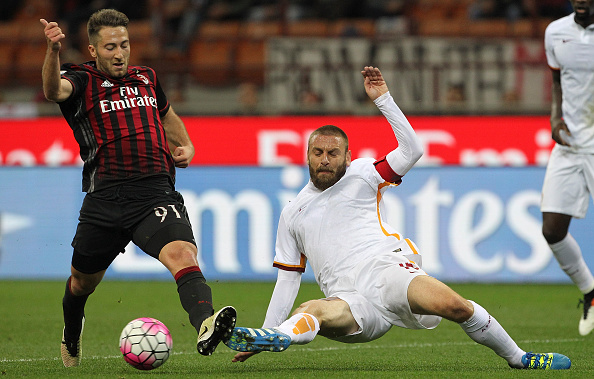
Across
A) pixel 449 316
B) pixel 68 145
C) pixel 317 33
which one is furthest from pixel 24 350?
pixel 317 33

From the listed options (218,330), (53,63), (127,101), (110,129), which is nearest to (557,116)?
(127,101)

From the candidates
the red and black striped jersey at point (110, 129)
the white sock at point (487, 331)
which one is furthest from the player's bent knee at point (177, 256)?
the white sock at point (487, 331)

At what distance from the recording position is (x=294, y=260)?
5652 millimetres

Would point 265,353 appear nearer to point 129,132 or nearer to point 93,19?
point 129,132

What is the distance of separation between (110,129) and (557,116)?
12.2 feet

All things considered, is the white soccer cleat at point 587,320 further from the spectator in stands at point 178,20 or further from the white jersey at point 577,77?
the spectator in stands at point 178,20

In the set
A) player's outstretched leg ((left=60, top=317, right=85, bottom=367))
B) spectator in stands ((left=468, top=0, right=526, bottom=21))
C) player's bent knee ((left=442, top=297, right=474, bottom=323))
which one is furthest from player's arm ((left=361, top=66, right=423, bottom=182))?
spectator in stands ((left=468, top=0, right=526, bottom=21))

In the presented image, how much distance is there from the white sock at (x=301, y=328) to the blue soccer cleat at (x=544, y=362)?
4.07 feet

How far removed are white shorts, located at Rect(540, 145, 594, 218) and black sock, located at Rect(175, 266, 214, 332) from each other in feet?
11.4

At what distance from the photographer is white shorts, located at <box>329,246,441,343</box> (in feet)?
17.4

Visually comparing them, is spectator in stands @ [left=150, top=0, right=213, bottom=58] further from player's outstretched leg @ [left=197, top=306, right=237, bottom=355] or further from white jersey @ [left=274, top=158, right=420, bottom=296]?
player's outstretched leg @ [left=197, top=306, right=237, bottom=355]

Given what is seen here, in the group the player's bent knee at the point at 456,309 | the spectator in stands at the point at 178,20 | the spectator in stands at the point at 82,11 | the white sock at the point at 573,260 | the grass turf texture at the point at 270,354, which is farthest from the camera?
the spectator in stands at the point at 82,11

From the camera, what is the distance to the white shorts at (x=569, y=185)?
7.48 m

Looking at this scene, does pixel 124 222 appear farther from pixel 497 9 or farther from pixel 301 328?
pixel 497 9
